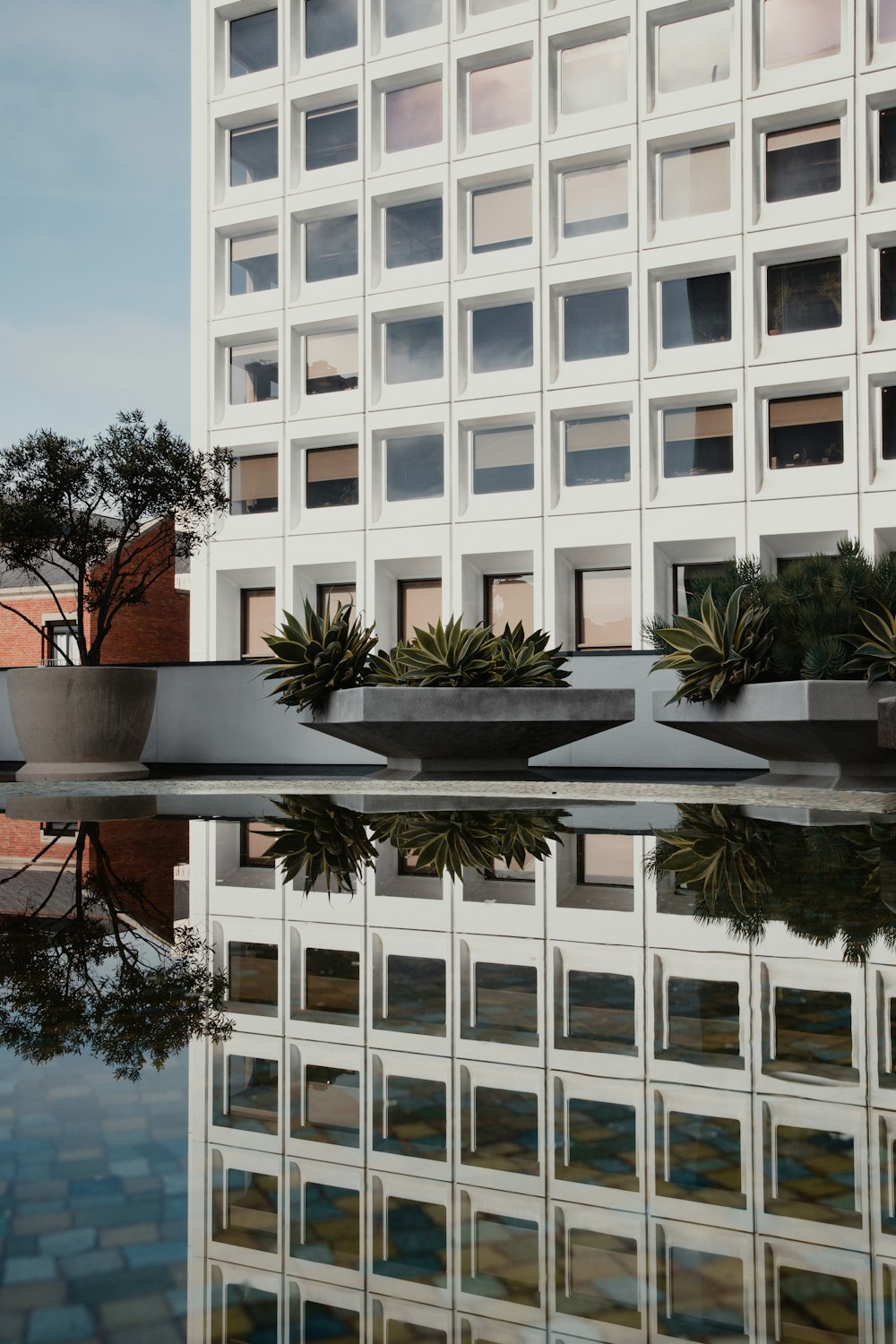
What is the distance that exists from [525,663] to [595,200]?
24050mm

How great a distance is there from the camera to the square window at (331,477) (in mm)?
35719

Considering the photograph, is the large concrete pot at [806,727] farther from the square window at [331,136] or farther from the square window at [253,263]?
the square window at [331,136]

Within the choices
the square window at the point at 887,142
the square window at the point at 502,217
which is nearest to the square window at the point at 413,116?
the square window at the point at 502,217

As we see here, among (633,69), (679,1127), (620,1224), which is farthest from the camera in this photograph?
A: (633,69)

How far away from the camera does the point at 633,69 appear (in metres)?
31.9

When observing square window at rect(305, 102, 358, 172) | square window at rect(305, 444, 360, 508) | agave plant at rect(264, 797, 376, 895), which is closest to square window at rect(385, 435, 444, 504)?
square window at rect(305, 444, 360, 508)

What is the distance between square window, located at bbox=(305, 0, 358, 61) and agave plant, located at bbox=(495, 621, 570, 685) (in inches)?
Answer: 1144

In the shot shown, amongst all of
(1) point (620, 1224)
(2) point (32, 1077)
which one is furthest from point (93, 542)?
(1) point (620, 1224)

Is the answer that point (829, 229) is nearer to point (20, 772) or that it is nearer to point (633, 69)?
point (633, 69)

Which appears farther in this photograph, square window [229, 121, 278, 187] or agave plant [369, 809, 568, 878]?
square window [229, 121, 278, 187]

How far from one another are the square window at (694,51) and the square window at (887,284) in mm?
6038

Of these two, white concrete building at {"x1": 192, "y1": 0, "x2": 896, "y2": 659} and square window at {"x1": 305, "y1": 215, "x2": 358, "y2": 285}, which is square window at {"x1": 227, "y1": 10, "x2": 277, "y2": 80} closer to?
white concrete building at {"x1": 192, "y1": 0, "x2": 896, "y2": 659}

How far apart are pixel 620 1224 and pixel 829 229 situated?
31505 millimetres

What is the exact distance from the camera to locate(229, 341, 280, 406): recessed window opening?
36.8 m
